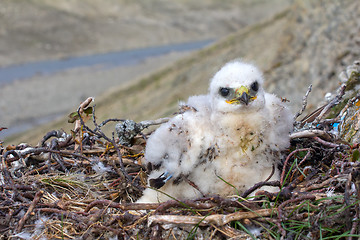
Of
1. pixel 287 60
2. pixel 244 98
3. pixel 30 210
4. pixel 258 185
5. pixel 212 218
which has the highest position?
pixel 287 60

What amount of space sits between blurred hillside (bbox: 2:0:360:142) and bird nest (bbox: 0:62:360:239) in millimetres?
1328

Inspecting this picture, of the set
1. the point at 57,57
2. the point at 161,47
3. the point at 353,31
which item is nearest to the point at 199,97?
the point at 353,31

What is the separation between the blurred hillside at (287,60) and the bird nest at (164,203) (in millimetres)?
1328

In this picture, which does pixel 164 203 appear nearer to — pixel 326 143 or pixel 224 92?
pixel 224 92

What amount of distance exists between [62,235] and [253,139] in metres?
1.67

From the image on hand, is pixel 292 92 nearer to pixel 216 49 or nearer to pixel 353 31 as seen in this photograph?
pixel 353 31

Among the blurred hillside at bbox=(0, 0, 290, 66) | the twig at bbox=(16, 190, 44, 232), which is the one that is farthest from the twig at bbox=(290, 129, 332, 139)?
the blurred hillside at bbox=(0, 0, 290, 66)

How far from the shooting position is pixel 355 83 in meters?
4.60

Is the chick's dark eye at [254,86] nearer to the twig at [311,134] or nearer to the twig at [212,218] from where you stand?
the twig at [311,134]

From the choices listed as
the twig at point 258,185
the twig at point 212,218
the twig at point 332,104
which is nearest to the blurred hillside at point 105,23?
the twig at point 332,104

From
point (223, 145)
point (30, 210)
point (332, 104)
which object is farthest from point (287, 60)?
point (30, 210)

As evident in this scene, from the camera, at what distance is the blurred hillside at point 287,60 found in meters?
10.3

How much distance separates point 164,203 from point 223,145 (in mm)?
715

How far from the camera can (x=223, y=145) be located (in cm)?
331
